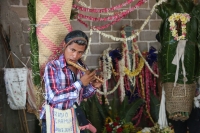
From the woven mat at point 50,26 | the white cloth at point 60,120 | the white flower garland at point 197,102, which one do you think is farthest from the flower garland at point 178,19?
the white cloth at point 60,120

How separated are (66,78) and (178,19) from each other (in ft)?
4.44

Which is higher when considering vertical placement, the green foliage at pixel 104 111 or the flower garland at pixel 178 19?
the flower garland at pixel 178 19

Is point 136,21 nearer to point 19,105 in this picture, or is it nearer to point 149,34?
point 149,34

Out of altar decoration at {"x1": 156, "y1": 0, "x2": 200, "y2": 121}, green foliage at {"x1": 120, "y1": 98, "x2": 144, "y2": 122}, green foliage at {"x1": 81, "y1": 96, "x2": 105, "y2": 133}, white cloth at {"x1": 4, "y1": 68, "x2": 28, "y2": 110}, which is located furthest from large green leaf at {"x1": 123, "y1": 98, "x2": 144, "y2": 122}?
white cloth at {"x1": 4, "y1": 68, "x2": 28, "y2": 110}

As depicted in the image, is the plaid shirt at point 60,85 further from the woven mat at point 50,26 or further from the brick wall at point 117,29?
the brick wall at point 117,29

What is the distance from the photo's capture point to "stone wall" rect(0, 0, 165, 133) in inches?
131

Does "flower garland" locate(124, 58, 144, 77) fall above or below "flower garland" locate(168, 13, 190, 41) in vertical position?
below

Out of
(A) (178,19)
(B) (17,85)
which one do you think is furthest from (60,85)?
(A) (178,19)

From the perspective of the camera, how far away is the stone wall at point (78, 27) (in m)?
3.33

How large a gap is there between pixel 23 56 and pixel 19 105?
59cm

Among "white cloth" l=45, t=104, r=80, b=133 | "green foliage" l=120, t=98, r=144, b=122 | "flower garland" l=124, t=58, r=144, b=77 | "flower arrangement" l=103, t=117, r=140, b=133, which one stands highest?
"flower garland" l=124, t=58, r=144, b=77

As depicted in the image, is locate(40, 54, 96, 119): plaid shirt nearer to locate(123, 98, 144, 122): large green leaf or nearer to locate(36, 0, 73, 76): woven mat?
locate(36, 0, 73, 76): woven mat

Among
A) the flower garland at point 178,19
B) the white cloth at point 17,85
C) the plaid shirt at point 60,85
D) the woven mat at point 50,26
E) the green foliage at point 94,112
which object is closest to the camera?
the plaid shirt at point 60,85

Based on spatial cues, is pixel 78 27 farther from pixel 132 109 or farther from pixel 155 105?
pixel 155 105
